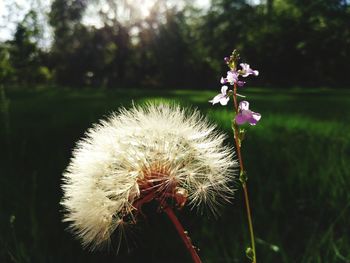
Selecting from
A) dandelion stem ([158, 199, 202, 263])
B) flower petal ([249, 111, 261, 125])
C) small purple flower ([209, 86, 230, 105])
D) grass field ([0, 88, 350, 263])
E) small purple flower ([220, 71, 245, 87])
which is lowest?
grass field ([0, 88, 350, 263])

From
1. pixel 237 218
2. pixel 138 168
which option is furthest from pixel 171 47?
pixel 138 168

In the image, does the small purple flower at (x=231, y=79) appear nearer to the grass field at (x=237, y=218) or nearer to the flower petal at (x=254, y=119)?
the flower petal at (x=254, y=119)

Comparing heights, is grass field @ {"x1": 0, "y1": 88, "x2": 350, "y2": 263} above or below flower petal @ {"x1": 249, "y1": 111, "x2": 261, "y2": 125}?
below

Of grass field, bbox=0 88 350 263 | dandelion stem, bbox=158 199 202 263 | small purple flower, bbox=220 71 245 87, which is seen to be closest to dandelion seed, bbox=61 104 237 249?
dandelion stem, bbox=158 199 202 263

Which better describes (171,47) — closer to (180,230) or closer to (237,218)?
(237,218)

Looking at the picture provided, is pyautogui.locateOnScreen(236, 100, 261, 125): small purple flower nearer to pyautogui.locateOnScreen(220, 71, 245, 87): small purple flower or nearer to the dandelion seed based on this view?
pyautogui.locateOnScreen(220, 71, 245, 87): small purple flower

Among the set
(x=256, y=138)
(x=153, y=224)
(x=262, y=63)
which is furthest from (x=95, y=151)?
(x=262, y=63)

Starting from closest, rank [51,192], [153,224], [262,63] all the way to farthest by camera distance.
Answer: [153,224] < [51,192] < [262,63]

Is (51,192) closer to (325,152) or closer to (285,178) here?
(285,178)
